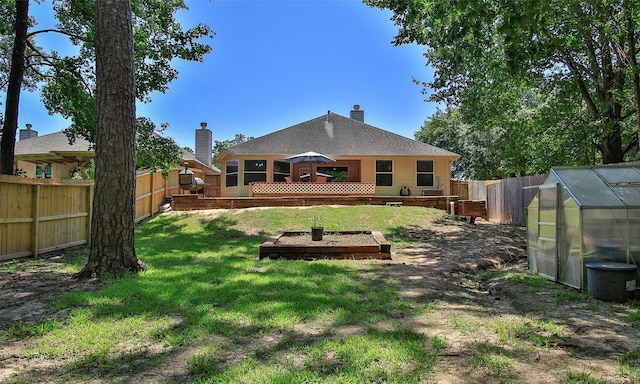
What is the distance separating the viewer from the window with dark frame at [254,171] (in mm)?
20250

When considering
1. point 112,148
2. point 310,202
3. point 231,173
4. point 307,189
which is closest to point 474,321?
point 112,148

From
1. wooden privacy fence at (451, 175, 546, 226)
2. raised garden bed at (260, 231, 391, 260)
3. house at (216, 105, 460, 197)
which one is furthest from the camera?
house at (216, 105, 460, 197)

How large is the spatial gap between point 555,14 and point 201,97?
2575 centimetres

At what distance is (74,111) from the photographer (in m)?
11.8

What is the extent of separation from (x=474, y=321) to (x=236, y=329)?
251 centimetres

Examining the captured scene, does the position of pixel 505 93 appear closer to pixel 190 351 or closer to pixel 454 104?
pixel 454 104

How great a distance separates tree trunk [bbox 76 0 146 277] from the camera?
18.4 ft

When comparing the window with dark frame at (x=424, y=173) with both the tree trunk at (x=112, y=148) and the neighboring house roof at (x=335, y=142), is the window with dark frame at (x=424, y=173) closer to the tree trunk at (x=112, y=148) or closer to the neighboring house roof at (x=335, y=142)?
the neighboring house roof at (x=335, y=142)

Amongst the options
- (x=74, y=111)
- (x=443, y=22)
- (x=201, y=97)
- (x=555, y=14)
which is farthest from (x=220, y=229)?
(x=201, y=97)

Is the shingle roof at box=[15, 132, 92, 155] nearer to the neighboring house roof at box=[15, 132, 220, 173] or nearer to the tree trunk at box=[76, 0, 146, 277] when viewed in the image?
the neighboring house roof at box=[15, 132, 220, 173]

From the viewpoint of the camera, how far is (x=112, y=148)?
5.64m

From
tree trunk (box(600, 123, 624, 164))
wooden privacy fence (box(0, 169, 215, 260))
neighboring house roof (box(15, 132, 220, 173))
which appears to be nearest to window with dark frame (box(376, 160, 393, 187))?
tree trunk (box(600, 123, 624, 164))

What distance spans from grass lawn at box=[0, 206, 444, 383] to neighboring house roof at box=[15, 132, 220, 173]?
15156 millimetres

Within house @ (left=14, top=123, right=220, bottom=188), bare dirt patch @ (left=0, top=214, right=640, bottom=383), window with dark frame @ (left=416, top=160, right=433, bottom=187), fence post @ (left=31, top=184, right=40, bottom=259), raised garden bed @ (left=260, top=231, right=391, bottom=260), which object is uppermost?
Result: house @ (left=14, top=123, right=220, bottom=188)
